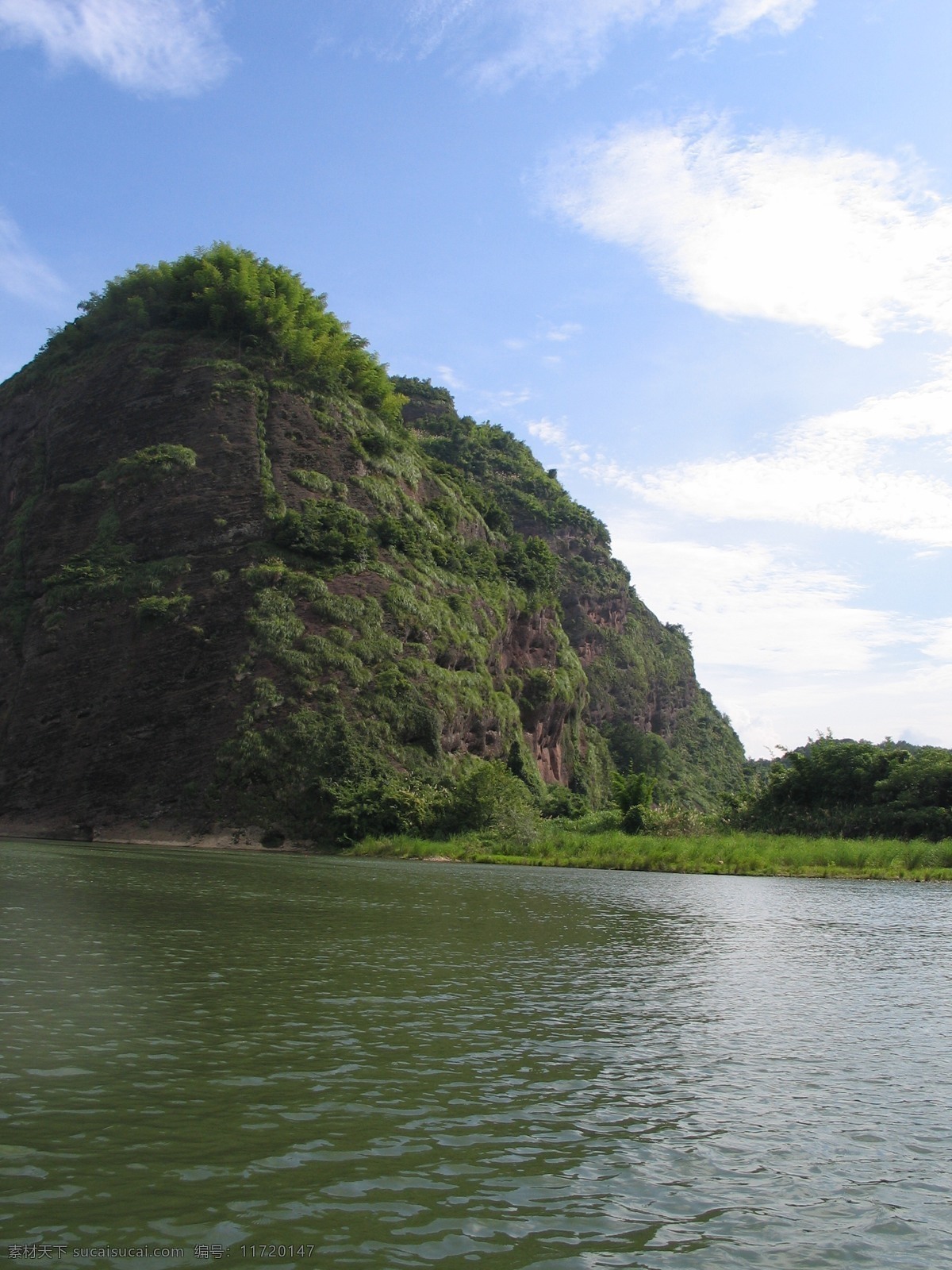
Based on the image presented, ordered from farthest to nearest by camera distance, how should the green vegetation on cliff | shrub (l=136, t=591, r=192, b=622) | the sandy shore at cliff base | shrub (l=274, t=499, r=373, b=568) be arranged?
shrub (l=274, t=499, r=373, b=568)
shrub (l=136, t=591, r=192, b=622)
the sandy shore at cliff base
the green vegetation on cliff

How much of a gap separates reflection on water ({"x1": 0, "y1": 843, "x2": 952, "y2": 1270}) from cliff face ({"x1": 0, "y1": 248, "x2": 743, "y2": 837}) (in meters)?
42.0

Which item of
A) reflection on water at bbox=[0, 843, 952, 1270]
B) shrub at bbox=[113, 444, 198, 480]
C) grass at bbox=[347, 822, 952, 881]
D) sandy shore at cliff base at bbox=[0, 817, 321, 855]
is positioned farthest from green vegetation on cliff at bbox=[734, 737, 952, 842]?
shrub at bbox=[113, 444, 198, 480]

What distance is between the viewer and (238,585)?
64250 millimetres

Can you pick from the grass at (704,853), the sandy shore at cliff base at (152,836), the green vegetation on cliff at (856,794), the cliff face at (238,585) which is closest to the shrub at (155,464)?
the cliff face at (238,585)

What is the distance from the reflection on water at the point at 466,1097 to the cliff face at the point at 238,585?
42.0 metres

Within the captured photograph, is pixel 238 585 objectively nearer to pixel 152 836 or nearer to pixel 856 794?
pixel 152 836

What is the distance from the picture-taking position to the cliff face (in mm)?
58938

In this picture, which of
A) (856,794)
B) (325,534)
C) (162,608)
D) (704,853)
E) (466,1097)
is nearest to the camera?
(466,1097)

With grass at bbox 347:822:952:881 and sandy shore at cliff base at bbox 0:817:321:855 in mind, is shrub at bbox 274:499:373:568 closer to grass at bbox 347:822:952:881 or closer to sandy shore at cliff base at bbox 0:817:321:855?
sandy shore at cliff base at bbox 0:817:321:855

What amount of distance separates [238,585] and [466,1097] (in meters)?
58.4

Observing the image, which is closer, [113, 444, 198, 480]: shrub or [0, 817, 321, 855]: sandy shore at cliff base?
[0, 817, 321, 855]: sandy shore at cliff base

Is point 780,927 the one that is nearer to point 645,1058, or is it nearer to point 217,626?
point 645,1058

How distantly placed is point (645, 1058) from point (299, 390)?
72933 mm

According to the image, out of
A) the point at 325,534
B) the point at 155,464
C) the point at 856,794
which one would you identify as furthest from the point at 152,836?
the point at 856,794
